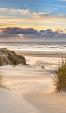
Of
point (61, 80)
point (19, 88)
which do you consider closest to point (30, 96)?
point (61, 80)

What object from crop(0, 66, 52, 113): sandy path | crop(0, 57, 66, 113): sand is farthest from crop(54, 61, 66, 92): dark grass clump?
crop(0, 66, 52, 113): sandy path

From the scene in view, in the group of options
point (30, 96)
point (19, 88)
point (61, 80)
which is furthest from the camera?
point (19, 88)

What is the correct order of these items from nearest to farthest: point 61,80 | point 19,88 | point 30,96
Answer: point 30,96
point 61,80
point 19,88

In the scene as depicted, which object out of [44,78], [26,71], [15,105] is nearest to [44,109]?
[15,105]

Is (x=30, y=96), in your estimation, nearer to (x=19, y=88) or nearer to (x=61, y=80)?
(x=61, y=80)

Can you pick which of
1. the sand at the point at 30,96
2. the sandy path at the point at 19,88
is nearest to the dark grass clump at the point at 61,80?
the sand at the point at 30,96

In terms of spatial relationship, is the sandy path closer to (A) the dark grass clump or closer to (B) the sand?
(B) the sand

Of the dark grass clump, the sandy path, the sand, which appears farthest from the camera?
the dark grass clump

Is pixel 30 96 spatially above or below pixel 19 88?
above

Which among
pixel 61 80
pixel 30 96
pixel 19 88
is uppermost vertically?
pixel 61 80

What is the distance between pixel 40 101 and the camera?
391 inches

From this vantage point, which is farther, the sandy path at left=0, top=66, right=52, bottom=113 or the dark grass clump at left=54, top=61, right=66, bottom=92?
the dark grass clump at left=54, top=61, right=66, bottom=92

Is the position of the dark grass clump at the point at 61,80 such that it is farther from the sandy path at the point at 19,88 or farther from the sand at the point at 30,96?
the sandy path at the point at 19,88

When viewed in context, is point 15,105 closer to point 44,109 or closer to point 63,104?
point 44,109
